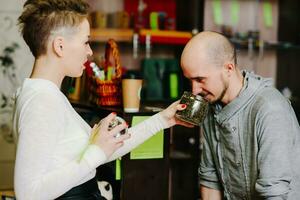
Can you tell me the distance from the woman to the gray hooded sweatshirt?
1.63ft

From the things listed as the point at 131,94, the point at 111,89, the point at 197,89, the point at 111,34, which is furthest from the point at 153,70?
the point at 197,89

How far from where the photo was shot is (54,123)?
1.45 metres

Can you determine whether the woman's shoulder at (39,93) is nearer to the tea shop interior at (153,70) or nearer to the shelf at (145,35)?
the tea shop interior at (153,70)

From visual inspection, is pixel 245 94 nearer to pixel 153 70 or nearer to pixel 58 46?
pixel 58 46

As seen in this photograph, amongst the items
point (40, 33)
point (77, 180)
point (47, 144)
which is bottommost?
point (77, 180)

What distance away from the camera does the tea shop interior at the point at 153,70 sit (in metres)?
1.96

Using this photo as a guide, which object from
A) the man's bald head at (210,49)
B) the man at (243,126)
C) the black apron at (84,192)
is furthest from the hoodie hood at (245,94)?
the black apron at (84,192)

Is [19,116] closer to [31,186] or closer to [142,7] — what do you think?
[31,186]

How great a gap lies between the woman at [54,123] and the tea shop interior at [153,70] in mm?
349

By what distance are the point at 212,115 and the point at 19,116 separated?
826 millimetres

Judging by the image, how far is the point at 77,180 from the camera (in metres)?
1.47

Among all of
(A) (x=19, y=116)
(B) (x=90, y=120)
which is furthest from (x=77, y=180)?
(B) (x=90, y=120)

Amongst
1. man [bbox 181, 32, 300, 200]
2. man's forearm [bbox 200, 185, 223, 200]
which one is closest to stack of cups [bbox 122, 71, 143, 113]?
man [bbox 181, 32, 300, 200]

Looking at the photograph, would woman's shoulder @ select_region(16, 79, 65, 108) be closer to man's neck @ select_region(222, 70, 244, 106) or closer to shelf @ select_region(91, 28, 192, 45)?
man's neck @ select_region(222, 70, 244, 106)
